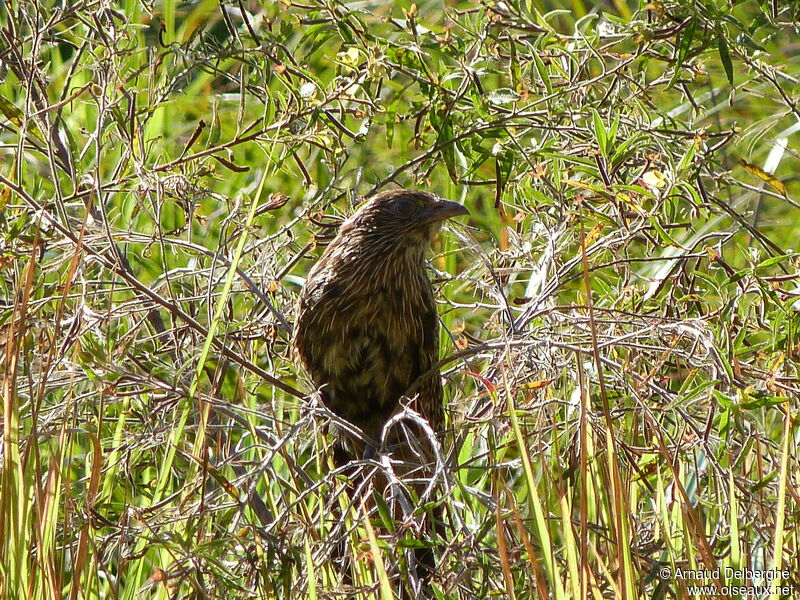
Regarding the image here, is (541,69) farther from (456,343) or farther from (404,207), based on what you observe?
(404,207)

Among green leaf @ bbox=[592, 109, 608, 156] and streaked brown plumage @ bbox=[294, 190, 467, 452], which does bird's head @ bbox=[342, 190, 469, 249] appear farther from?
green leaf @ bbox=[592, 109, 608, 156]

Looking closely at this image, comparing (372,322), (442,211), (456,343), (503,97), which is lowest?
(456,343)

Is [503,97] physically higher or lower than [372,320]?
higher

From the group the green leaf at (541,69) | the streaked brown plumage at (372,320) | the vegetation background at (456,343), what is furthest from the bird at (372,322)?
the green leaf at (541,69)

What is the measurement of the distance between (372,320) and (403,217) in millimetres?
429

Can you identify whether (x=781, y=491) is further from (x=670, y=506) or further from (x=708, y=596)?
(x=670, y=506)

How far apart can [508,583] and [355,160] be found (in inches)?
87.5

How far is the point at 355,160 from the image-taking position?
4.27 m

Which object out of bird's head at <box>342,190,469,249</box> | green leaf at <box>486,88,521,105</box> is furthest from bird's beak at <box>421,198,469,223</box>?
green leaf at <box>486,88,521,105</box>

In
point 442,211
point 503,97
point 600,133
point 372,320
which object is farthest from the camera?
point 442,211

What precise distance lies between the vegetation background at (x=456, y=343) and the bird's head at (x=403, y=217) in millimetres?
151

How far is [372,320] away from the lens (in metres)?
3.88

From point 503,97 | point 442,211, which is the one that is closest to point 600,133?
point 503,97

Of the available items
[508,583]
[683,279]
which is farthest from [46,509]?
[683,279]
